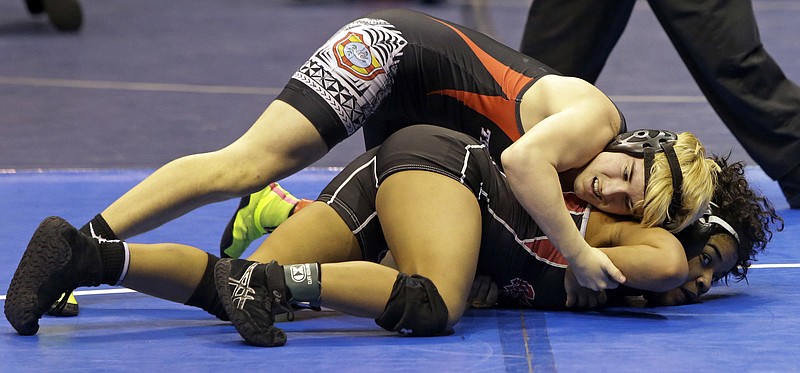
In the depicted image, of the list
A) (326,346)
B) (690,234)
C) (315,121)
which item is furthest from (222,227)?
(690,234)

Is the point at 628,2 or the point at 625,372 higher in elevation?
the point at 628,2

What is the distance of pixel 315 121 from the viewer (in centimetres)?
337

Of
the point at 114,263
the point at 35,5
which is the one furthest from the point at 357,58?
the point at 35,5

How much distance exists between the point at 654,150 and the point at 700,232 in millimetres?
246

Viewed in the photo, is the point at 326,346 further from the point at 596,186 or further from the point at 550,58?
the point at 550,58

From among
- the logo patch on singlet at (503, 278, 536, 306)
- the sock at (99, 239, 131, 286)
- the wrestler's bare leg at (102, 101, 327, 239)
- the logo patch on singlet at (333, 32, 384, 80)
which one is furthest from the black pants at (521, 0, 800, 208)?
the sock at (99, 239, 131, 286)

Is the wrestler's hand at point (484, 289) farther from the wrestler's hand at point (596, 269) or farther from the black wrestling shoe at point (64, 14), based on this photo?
the black wrestling shoe at point (64, 14)

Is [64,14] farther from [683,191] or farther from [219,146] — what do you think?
[683,191]

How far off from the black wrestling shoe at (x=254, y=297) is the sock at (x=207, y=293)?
10cm

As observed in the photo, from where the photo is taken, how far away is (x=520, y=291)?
3330 millimetres

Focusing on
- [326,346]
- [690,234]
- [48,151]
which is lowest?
[48,151]

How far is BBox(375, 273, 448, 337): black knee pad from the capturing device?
2965 millimetres

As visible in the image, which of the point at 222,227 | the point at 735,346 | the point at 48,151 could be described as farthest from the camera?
the point at 48,151

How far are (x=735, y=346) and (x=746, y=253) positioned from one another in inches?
18.0
